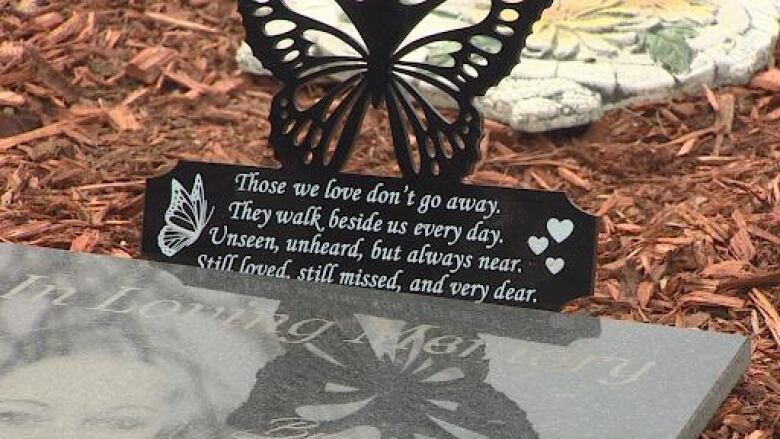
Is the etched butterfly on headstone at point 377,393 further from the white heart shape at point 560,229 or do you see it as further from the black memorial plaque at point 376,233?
the white heart shape at point 560,229

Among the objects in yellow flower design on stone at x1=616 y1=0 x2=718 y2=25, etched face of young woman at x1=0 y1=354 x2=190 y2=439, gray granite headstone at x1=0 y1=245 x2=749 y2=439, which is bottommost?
etched face of young woman at x1=0 y1=354 x2=190 y2=439

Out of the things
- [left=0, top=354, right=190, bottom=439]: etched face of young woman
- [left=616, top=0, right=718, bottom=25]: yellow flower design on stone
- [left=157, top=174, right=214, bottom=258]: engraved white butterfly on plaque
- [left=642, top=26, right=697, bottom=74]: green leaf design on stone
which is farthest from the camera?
[left=616, top=0, right=718, bottom=25]: yellow flower design on stone

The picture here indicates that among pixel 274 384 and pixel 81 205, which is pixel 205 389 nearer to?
pixel 274 384

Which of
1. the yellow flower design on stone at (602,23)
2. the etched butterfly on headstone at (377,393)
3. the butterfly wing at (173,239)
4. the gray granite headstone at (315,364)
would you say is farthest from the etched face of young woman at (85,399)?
the yellow flower design on stone at (602,23)

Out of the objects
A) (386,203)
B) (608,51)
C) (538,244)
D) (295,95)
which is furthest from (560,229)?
(608,51)

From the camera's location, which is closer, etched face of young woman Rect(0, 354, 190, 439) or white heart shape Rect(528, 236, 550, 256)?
etched face of young woman Rect(0, 354, 190, 439)

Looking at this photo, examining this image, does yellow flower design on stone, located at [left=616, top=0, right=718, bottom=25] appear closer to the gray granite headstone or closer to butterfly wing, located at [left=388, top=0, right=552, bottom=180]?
butterfly wing, located at [left=388, top=0, right=552, bottom=180]

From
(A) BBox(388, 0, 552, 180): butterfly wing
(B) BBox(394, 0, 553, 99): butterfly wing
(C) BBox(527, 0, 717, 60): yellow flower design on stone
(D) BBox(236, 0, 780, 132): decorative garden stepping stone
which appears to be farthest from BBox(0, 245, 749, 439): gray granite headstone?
(C) BBox(527, 0, 717, 60): yellow flower design on stone
